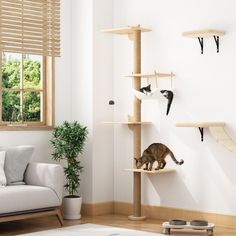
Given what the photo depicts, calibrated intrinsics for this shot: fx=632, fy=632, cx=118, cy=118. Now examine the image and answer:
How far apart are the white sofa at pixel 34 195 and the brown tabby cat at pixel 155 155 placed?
0.87 meters

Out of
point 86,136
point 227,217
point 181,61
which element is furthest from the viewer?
point 86,136

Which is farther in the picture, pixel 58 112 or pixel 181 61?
pixel 58 112

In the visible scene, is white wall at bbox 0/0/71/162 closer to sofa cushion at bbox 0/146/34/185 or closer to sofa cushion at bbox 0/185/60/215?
sofa cushion at bbox 0/146/34/185

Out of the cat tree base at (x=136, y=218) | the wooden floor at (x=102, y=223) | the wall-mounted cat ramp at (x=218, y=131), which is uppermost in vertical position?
the wall-mounted cat ramp at (x=218, y=131)

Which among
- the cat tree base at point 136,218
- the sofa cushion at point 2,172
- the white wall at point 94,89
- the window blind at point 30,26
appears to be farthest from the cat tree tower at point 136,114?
the sofa cushion at point 2,172

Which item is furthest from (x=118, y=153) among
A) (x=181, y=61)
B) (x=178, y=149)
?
(x=181, y=61)

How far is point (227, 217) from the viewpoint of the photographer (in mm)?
6109

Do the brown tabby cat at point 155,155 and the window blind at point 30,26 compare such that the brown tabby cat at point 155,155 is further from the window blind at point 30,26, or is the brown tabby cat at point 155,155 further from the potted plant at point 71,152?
the window blind at point 30,26

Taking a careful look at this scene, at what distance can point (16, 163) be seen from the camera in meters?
6.24

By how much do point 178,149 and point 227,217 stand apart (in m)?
0.87

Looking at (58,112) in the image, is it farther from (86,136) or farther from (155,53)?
(155,53)

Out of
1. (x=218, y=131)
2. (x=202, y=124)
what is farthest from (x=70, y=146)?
(x=218, y=131)

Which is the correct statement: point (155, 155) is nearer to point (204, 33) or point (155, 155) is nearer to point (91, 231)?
point (91, 231)

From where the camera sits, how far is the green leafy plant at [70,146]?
21.8 ft
